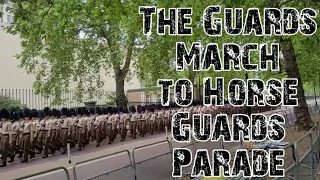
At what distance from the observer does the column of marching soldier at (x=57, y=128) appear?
13.2 metres

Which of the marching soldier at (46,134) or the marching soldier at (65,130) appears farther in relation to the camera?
the marching soldier at (65,130)

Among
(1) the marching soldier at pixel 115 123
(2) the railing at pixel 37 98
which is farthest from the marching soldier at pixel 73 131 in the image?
(2) the railing at pixel 37 98

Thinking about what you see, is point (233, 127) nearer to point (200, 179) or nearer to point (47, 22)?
point (200, 179)

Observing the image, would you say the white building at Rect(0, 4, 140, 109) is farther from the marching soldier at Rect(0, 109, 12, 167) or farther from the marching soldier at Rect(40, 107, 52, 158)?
the marching soldier at Rect(0, 109, 12, 167)

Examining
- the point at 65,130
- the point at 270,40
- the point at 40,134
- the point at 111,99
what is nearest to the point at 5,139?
the point at 40,134

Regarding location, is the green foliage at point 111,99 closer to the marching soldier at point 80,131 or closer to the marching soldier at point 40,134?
the marching soldier at point 80,131

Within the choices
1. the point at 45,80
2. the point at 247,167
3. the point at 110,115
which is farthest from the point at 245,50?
the point at 45,80

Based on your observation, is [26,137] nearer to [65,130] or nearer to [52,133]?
[52,133]

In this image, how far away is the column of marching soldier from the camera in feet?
43.3

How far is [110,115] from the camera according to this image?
62.0 feet

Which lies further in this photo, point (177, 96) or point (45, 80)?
point (45, 80)

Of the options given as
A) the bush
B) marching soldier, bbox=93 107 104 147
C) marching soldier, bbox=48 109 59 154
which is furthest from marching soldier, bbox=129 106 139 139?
the bush

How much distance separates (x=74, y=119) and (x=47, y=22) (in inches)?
300

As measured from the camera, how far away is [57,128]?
14.9m
